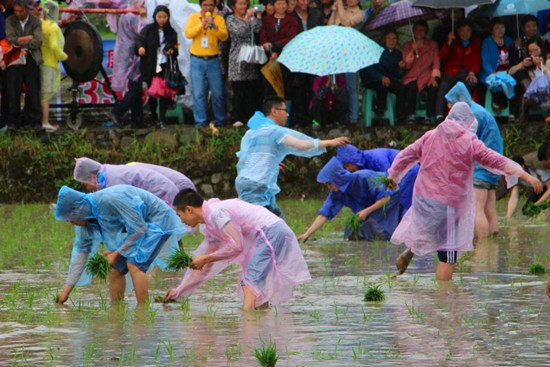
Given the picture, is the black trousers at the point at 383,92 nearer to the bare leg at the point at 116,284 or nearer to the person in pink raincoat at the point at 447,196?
the person in pink raincoat at the point at 447,196

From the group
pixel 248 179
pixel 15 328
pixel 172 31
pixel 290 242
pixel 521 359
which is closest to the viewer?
pixel 521 359

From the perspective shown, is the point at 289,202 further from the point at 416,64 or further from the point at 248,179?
the point at 248,179

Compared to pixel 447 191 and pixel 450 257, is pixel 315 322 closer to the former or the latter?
pixel 450 257

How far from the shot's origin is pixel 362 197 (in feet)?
45.0

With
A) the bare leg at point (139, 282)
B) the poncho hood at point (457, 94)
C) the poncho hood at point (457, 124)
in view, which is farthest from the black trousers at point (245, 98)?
the bare leg at point (139, 282)

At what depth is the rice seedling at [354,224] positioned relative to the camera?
1338 cm

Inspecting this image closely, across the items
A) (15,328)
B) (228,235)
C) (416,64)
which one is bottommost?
(15,328)

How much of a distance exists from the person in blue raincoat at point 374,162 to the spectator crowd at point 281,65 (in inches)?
151

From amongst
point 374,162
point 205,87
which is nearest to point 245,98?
point 205,87

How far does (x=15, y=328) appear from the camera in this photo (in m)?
8.13

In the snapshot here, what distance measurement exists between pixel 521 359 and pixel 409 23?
465 inches

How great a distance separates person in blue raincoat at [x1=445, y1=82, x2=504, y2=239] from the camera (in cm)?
1316

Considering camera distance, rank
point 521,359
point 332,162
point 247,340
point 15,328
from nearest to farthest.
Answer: point 521,359, point 247,340, point 15,328, point 332,162

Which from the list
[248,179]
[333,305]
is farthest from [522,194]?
[333,305]
